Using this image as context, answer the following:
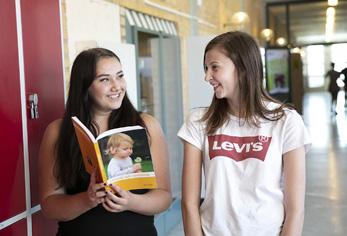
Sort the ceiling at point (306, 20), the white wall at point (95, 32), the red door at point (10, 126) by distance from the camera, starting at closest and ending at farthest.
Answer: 1. the red door at point (10, 126)
2. the white wall at point (95, 32)
3. the ceiling at point (306, 20)

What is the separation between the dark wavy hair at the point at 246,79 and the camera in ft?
6.07

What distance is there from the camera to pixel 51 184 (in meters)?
2.12

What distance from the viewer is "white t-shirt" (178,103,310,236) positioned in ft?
6.00

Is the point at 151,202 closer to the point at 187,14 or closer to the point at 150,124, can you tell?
the point at 150,124

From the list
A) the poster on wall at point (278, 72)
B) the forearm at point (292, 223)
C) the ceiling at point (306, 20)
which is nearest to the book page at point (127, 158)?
the forearm at point (292, 223)

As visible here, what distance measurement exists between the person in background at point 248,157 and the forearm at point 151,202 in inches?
8.0

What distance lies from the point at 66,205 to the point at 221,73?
81cm

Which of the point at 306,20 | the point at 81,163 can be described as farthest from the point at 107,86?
the point at 306,20

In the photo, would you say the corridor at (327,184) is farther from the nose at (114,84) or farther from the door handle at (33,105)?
the nose at (114,84)

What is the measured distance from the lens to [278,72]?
44.1 feet

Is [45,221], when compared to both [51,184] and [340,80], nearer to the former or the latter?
[51,184]

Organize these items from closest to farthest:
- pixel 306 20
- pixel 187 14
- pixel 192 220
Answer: pixel 192 220 < pixel 187 14 < pixel 306 20

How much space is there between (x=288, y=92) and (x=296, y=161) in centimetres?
1225

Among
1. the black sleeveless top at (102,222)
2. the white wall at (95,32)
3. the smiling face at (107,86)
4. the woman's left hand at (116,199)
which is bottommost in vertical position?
the black sleeveless top at (102,222)
